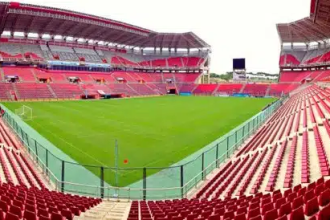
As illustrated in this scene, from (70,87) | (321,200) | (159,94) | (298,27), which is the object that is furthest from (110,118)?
(298,27)

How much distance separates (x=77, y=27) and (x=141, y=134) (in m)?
49.8

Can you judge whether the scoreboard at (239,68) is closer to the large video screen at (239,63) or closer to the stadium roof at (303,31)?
the large video screen at (239,63)

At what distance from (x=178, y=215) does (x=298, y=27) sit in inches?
2848

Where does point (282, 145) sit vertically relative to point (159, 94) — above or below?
below

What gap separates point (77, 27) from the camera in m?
65.6

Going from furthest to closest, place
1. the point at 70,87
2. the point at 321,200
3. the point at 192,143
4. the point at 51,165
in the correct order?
the point at 70,87, the point at 192,143, the point at 51,165, the point at 321,200

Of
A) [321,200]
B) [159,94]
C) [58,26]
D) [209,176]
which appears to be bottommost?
[209,176]

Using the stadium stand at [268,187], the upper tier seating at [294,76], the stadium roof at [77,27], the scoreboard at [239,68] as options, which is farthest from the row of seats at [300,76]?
the stadium stand at [268,187]

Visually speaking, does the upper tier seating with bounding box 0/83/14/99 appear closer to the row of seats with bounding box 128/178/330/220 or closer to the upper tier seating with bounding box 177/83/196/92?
the upper tier seating with bounding box 177/83/196/92

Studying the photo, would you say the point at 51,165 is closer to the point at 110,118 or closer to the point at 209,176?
the point at 209,176

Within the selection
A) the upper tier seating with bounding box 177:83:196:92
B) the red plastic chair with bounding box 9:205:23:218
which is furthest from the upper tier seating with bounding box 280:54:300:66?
the red plastic chair with bounding box 9:205:23:218

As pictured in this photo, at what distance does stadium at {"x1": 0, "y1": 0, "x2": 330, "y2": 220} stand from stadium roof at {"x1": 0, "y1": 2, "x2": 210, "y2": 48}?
0.95ft

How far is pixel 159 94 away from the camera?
267 feet

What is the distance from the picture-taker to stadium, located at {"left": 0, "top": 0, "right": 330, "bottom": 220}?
8148 mm
